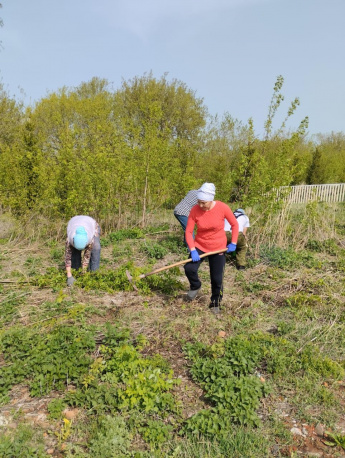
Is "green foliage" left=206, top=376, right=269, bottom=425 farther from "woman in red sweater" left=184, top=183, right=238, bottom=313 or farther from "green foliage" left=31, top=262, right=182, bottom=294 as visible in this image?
"green foliage" left=31, top=262, right=182, bottom=294

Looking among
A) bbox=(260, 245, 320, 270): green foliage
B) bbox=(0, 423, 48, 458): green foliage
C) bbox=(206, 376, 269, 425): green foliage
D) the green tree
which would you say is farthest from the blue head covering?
the green tree

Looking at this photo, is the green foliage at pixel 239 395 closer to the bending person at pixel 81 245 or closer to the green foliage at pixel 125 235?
the bending person at pixel 81 245

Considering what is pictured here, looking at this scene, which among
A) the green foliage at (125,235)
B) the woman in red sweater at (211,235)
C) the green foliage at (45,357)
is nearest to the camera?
the green foliage at (45,357)

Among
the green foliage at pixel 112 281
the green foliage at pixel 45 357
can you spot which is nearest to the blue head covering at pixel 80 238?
the green foliage at pixel 112 281

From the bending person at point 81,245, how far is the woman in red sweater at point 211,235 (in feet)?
4.64

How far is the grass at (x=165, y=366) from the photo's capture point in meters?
2.52

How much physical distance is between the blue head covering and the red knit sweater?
1.38m

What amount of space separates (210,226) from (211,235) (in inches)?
5.1

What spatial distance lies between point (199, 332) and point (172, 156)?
723 cm

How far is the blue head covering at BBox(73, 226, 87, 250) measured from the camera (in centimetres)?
457

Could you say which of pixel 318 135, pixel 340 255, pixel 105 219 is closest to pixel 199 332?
pixel 340 255

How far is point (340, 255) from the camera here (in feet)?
21.5

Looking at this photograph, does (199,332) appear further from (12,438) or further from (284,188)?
(284,188)

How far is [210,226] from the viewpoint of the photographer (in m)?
4.23
